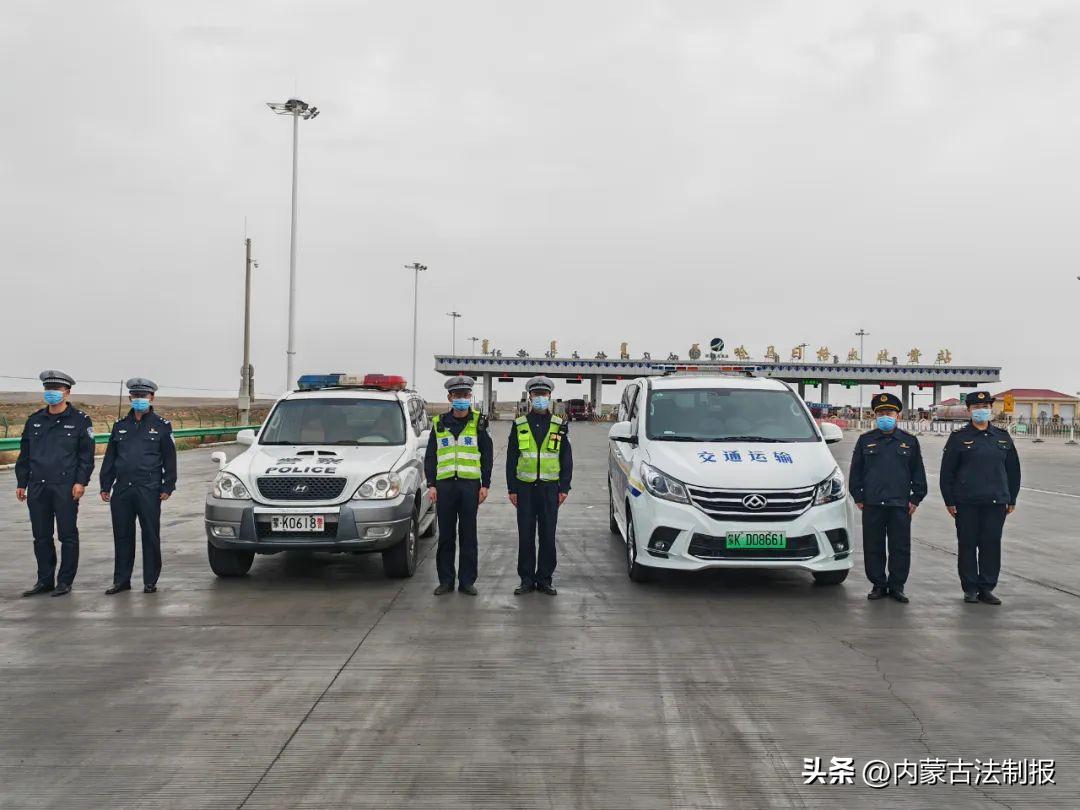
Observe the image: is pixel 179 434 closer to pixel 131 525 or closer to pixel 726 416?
pixel 131 525

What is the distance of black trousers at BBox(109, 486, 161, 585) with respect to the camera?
785cm

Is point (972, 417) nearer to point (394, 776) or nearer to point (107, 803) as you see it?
point (394, 776)

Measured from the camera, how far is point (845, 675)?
5461 mm

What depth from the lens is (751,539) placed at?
24.0 ft

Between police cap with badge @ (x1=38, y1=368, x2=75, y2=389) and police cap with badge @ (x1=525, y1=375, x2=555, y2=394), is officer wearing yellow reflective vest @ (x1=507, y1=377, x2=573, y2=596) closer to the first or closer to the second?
police cap with badge @ (x1=525, y1=375, x2=555, y2=394)

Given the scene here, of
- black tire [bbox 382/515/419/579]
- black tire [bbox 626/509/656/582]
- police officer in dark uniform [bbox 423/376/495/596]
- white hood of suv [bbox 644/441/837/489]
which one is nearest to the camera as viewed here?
white hood of suv [bbox 644/441/837/489]

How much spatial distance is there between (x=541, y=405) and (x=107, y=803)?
4.79m

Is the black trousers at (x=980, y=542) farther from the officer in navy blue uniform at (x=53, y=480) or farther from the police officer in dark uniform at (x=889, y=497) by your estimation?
the officer in navy blue uniform at (x=53, y=480)

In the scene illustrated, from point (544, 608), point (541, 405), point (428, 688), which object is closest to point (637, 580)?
point (544, 608)

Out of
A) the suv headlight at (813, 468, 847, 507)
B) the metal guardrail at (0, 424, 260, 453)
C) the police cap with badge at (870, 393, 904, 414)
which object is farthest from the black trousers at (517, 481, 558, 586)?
the metal guardrail at (0, 424, 260, 453)

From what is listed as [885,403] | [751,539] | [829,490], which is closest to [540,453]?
[751,539]

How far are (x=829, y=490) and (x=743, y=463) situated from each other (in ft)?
2.46

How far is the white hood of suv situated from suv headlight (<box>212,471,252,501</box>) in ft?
11.8

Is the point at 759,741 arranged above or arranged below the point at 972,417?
below
